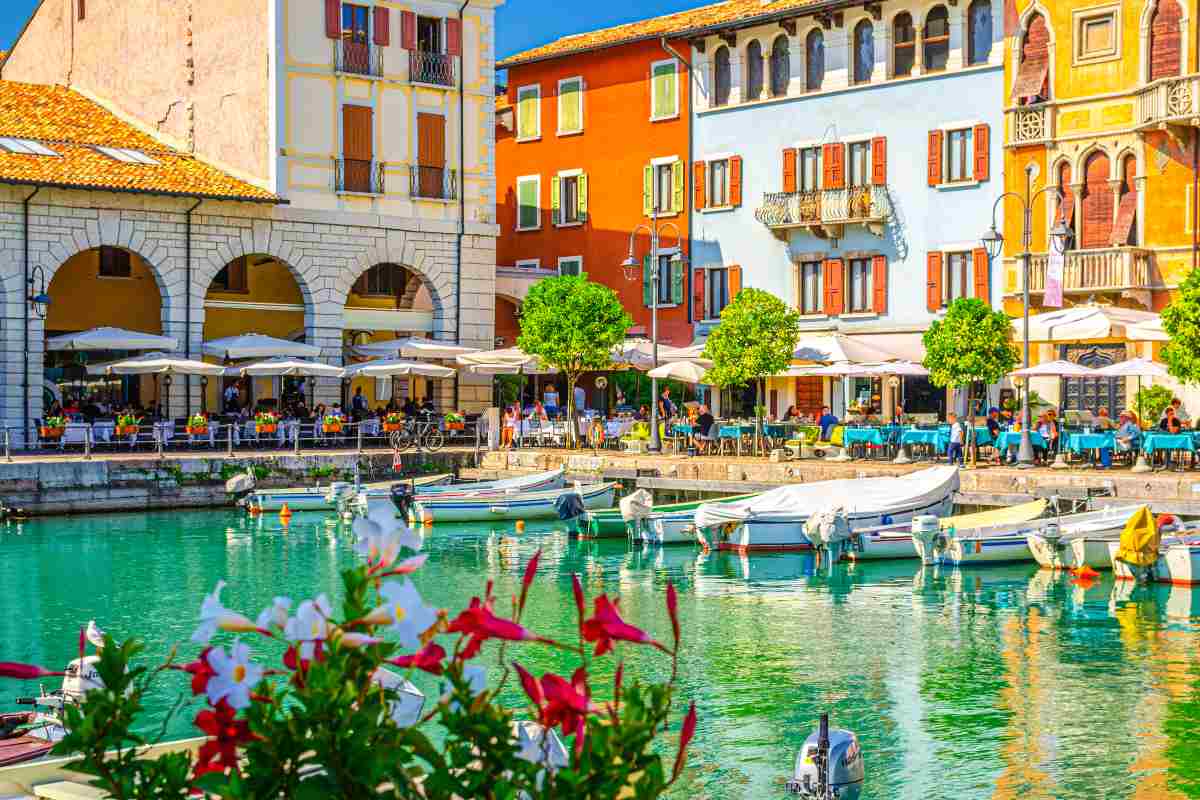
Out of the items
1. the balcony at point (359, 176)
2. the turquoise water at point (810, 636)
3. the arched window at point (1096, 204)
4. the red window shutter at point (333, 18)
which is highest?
the red window shutter at point (333, 18)

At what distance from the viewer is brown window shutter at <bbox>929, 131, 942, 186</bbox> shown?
4100 centimetres

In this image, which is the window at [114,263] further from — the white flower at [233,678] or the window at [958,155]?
the white flower at [233,678]

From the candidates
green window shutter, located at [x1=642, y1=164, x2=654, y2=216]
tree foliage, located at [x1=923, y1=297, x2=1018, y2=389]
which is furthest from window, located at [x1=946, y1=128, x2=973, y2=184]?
green window shutter, located at [x1=642, y1=164, x2=654, y2=216]

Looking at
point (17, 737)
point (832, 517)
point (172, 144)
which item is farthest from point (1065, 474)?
point (172, 144)

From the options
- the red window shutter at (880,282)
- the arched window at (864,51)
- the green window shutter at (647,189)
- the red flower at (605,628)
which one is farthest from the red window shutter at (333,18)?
the red flower at (605,628)

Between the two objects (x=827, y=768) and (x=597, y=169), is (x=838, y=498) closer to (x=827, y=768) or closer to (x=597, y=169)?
(x=827, y=768)

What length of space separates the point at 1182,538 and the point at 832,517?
213 inches

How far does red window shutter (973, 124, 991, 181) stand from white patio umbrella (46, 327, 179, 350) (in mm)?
19843

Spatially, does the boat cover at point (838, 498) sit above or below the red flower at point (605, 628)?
below

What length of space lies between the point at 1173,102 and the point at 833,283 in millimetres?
10592

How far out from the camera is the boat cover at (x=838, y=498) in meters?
27.4

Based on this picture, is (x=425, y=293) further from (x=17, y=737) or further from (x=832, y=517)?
(x=17, y=737)

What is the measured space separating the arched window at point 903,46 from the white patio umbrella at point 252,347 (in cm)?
1646

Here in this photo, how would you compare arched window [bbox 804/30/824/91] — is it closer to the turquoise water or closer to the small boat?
the small boat
